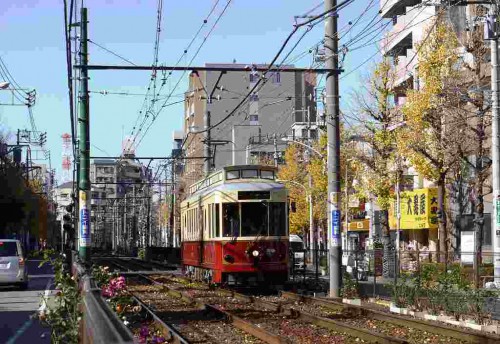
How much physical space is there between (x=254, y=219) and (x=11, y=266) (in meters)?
8.71

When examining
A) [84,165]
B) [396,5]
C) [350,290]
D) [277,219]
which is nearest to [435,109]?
[277,219]

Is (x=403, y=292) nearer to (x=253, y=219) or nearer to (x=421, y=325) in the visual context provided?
(x=421, y=325)

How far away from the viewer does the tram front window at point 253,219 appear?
23.4m

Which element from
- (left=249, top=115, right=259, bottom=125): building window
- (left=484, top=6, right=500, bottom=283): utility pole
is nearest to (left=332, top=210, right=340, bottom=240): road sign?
(left=484, top=6, right=500, bottom=283): utility pole

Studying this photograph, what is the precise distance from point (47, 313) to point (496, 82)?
51.2 feet

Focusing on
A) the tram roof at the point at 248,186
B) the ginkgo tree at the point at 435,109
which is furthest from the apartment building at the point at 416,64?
the tram roof at the point at 248,186

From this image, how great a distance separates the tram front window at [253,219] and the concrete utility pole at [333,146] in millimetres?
2561

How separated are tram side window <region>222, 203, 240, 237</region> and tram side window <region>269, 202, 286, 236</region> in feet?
3.19

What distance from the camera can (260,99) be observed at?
318ft

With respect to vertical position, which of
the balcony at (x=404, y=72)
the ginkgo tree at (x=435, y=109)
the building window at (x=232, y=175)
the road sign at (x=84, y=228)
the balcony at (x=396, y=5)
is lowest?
the road sign at (x=84, y=228)

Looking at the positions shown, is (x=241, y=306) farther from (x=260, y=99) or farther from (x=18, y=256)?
(x=260, y=99)

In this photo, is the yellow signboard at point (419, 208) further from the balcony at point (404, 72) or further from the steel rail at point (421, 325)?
the steel rail at point (421, 325)

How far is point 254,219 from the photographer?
77.4ft

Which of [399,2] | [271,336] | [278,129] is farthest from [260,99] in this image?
[271,336]
